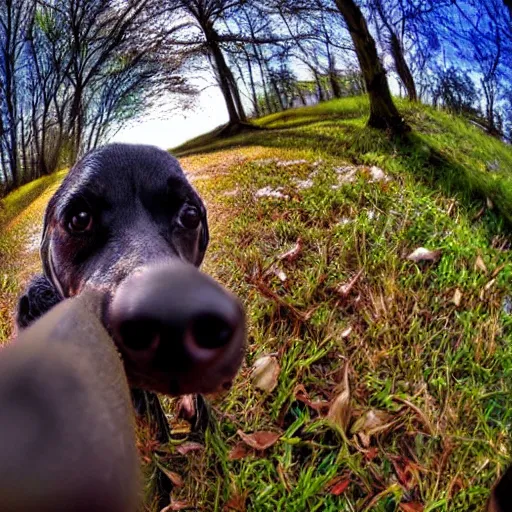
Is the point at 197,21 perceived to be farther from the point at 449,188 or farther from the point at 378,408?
the point at 378,408

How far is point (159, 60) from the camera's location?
1.13 meters

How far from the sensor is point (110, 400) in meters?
0.43

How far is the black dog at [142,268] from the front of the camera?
0.54 m

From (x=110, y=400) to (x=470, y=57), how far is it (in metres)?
1.45

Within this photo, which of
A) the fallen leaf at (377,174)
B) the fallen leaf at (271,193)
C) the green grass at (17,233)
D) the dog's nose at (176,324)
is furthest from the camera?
the fallen leaf at (377,174)

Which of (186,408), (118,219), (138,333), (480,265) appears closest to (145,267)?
(138,333)

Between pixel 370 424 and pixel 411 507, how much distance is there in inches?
7.0

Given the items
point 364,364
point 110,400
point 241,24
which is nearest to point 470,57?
point 241,24

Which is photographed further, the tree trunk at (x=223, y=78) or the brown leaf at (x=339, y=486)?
the tree trunk at (x=223, y=78)

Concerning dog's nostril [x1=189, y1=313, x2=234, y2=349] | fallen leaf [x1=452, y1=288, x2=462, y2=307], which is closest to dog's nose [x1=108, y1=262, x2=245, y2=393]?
dog's nostril [x1=189, y1=313, x2=234, y2=349]

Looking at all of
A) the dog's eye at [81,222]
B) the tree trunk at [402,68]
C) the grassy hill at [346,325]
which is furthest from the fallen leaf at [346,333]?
the tree trunk at [402,68]

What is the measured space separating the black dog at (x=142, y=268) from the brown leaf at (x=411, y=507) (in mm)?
499

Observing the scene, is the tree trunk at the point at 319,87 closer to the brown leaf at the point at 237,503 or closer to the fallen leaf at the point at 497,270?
the fallen leaf at the point at 497,270

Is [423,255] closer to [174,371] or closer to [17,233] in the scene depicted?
[174,371]
